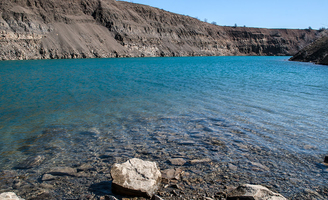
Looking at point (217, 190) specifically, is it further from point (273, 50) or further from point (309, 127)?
point (273, 50)

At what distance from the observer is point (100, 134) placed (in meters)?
7.12

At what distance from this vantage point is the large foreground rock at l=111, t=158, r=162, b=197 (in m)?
3.94

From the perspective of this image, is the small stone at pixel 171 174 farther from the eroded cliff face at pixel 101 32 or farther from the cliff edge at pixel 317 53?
the eroded cliff face at pixel 101 32

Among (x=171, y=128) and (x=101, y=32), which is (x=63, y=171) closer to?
(x=171, y=128)

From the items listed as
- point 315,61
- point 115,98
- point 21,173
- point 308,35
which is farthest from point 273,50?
point 21,173

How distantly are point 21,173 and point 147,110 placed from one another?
5912 millimetres

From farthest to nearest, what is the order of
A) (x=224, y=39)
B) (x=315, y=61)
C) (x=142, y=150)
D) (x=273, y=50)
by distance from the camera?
(x=273, y=50)
(x=224, y=39)
(x=315, y=61)
(x=142, y=150)

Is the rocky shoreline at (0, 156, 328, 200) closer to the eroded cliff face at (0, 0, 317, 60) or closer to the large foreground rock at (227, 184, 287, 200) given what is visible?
the large foreground rock at (227, 184, 287, 200)

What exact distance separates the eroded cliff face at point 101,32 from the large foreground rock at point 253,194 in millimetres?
51176

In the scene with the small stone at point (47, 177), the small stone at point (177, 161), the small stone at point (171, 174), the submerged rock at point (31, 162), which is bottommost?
the submerged rock at point (31, 162)

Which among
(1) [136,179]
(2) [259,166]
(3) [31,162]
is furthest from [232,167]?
(3) [31,162]

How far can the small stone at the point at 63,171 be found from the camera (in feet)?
15.5

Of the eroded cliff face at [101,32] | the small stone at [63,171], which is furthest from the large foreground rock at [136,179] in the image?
the eroded cliff face at [101,32]

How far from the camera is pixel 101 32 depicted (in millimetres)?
62781
